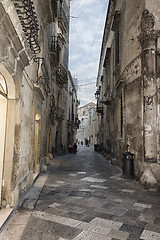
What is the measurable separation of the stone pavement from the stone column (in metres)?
1.54

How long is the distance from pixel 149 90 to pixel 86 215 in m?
4.86

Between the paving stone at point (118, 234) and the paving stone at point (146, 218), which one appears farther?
the paving stone at point (146, 218)

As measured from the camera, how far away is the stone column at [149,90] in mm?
6723

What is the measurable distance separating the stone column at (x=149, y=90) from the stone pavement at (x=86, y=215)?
1.54m

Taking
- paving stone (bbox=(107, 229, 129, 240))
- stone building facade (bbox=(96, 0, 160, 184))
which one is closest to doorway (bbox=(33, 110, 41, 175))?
stone building facade (bbox=(96, 0, 160, 184))

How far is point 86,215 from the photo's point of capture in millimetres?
3648

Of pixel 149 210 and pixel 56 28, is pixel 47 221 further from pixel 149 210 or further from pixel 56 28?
pixel 56 28

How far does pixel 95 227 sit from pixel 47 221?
0.84m

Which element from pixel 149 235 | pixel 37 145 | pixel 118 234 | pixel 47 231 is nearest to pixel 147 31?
pixel 37 145

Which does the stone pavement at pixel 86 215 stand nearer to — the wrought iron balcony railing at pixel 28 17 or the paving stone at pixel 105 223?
the paving stone at pixel 105 223

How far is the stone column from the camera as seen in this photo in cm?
672

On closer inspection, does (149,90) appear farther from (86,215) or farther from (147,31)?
(86,215)

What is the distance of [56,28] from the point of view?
16.2m

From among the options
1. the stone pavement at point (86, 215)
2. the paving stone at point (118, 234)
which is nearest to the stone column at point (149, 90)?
the stone pavement at point (86, 215)
